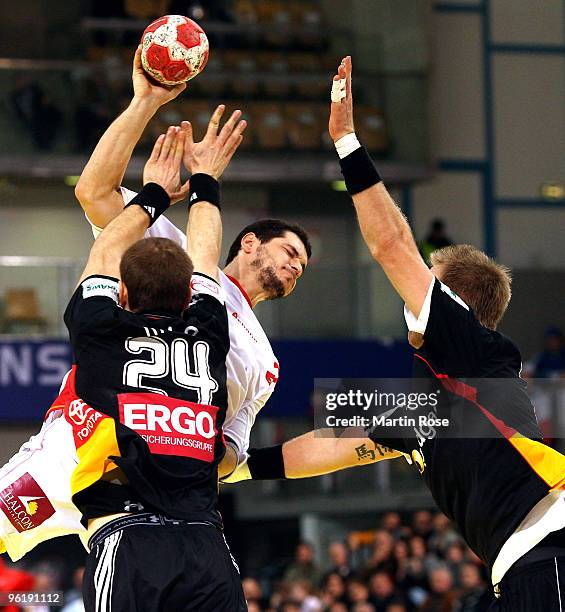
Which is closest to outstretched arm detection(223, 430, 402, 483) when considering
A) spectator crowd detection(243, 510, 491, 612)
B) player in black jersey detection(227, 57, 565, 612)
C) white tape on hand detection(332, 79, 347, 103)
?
player in black jersey detection(227, 57, 565, 612)

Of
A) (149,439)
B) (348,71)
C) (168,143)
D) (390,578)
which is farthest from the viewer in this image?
(390,578)

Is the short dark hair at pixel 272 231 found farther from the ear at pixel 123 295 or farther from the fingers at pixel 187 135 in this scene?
the ear at pixel 123 295

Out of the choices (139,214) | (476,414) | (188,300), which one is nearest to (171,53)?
(139,214)

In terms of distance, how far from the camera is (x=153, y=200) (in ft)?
18.5

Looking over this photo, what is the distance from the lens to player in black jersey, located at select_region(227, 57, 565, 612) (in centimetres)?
486

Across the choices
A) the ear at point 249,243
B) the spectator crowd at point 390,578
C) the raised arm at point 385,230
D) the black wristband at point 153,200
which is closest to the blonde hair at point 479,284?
the raised arm at point 385,230

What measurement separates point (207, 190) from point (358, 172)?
1039mm

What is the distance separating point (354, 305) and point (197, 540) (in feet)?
46.2

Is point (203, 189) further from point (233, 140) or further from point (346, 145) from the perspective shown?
point (346, 145)

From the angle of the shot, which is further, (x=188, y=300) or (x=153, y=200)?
(x=153, y=200)

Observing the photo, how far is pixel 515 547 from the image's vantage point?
487 centimetres

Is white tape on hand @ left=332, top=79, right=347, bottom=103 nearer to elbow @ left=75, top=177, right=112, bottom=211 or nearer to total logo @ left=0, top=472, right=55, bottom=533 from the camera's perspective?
elbow @ left=75, top=177, right=112, bottom=211

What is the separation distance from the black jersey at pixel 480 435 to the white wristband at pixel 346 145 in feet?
2.35

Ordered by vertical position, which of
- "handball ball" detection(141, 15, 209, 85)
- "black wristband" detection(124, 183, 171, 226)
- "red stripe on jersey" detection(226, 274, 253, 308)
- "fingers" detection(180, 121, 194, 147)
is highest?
"handball ball" detection(141, 15, 209, 85)
